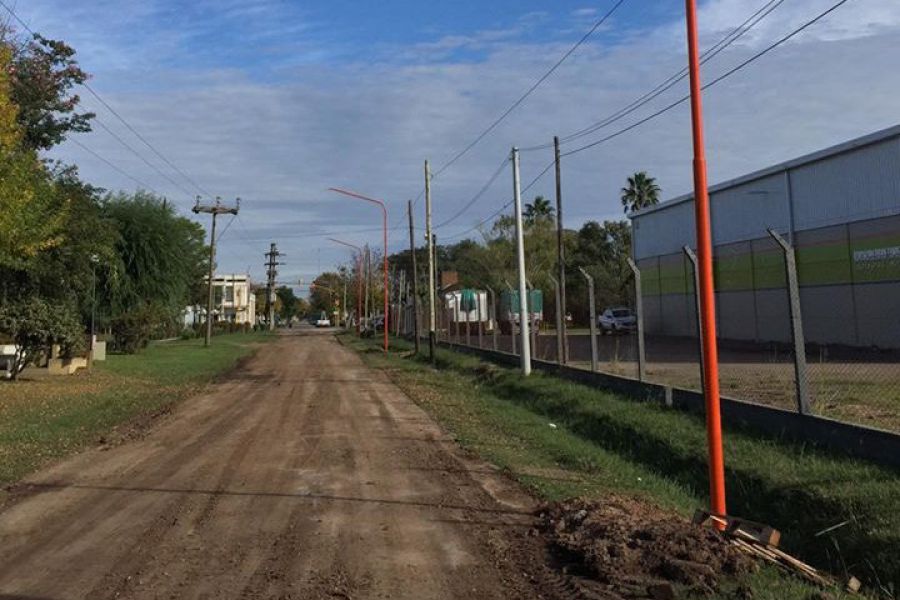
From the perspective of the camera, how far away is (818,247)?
30359 mm

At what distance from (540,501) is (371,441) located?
4515 millimetres

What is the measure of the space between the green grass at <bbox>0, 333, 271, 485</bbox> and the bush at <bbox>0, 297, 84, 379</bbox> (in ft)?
2.61

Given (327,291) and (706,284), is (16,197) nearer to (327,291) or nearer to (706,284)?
(706,284)

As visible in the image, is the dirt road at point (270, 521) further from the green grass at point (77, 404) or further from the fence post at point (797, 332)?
the fence post at point (797, 332)

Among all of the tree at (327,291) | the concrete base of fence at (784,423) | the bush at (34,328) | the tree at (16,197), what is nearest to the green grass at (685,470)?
the concrete base of fence at (784,423)

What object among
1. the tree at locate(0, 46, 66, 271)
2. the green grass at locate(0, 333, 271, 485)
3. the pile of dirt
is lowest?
the pile of dirt

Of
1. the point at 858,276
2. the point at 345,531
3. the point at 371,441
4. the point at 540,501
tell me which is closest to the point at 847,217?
the point at 858,276

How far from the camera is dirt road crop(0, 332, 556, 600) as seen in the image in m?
5.66

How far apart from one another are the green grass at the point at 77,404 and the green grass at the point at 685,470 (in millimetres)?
5866

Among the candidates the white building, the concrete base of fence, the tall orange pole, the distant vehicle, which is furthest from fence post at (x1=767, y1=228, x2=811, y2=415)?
the white building

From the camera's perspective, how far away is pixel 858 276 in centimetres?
2812

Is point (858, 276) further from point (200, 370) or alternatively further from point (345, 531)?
point (345, 531)

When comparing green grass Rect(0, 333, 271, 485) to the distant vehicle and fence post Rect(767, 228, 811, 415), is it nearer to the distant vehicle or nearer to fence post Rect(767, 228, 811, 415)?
fence post Rect(767, 228, 811, 415)

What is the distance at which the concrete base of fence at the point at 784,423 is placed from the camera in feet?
26.5
